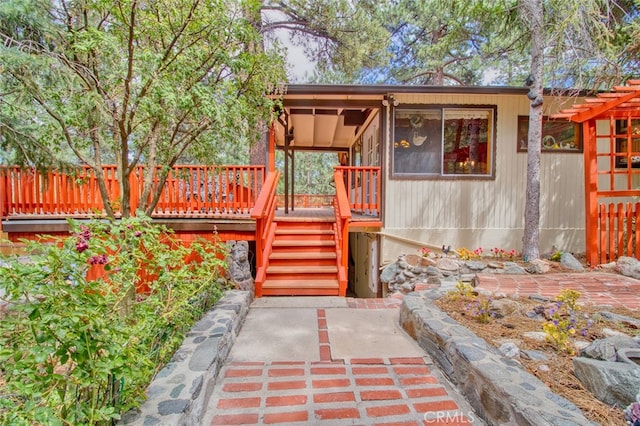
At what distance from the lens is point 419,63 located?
13.0 metres

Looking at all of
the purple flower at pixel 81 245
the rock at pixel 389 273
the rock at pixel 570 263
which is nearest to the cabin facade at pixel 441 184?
the rock at pixel 389 273

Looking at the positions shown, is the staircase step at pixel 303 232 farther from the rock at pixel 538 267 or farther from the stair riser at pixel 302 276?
the rock at pixel 538 267

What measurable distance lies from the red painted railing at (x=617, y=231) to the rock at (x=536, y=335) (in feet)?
11.9

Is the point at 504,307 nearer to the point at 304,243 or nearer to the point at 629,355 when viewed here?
the point at 629,355

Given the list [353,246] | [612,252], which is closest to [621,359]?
[612,252]

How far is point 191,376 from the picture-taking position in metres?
1.91

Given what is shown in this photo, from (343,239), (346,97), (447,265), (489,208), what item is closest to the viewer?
(343,239)

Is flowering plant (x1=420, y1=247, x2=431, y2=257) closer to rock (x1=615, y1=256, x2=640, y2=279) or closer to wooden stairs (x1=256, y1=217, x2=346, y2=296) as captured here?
wooden stairs (x1=256, y1=217, x2=346, y2=296)

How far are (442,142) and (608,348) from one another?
4.74 m

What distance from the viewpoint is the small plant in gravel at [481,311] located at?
285cm

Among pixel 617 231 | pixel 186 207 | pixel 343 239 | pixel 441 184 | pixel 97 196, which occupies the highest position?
pixel 441 184

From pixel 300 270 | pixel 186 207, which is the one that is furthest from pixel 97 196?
pixel 300 270

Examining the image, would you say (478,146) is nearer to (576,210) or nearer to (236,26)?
(576,210)

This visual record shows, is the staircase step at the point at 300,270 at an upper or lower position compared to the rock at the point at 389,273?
upper
